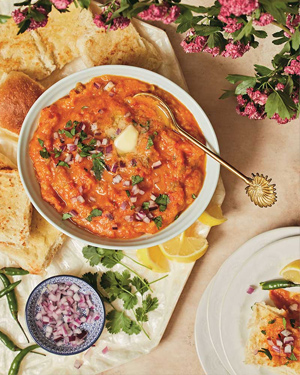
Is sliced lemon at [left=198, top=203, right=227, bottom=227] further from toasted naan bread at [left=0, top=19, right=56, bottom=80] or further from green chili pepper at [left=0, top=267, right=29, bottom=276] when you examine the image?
toasted naan bread at [left=0, top=19, right=56, bottom=80]

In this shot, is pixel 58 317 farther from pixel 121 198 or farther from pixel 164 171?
pixel 164 171

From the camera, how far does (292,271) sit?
393 cm

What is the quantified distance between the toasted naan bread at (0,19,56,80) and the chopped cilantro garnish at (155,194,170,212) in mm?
1432

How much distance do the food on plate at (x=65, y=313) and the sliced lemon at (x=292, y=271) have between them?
171cm

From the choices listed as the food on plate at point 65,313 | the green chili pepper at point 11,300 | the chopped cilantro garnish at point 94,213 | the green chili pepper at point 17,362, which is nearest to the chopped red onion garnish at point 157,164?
the chopped cilantro garnish at point 94,213

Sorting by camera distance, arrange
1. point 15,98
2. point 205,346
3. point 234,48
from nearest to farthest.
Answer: point 234,48, point 15,98, point 205,346

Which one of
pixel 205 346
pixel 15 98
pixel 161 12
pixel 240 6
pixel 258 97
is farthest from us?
pixel 205 346

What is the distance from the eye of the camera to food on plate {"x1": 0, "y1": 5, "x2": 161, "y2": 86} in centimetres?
361

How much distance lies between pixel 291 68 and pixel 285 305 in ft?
7.40

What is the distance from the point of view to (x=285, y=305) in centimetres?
406

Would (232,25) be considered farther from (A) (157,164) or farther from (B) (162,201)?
(B) (162,201)

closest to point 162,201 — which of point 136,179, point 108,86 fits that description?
point 136,179

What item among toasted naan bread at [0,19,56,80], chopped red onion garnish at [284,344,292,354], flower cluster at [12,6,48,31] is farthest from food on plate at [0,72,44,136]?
chopped red onion garnish at [284,344,292,354]

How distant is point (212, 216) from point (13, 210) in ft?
5.46
